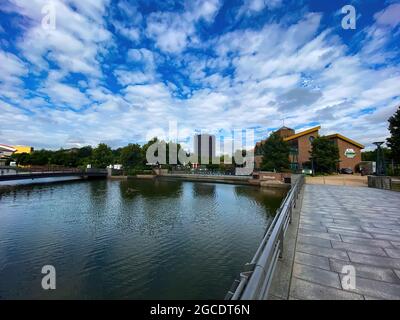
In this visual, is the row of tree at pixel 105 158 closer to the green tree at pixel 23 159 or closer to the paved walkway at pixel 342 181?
the green tree at pixel 23 159

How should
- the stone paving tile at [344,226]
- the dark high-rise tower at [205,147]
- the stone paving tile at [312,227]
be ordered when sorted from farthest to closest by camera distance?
the dark high-rise tower at [205,147] → the stone paving tile at [344,226] → the stone paving tile at [312,227]

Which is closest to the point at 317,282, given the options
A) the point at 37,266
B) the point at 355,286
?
the point at 355,286

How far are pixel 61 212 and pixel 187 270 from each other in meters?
13.7

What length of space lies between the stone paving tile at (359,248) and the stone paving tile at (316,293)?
2.09 m

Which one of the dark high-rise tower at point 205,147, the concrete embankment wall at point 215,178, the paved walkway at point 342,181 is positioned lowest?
the concrete embankment wall at point 215,178

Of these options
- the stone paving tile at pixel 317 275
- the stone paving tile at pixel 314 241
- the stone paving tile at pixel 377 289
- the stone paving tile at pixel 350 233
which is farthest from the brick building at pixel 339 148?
the stone paving tile at pixel 377 289

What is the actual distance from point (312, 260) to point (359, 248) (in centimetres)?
162

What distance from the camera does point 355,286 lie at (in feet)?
11.2

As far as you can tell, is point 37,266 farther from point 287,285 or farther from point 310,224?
point 310,224

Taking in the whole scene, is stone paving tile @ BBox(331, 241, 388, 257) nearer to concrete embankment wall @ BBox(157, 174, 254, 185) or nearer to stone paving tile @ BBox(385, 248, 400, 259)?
stone paving tile @ BBox(385, 248, 400, 259)

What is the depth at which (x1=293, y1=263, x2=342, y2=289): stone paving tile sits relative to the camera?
3497 mm

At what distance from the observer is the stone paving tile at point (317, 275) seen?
11.5 ft

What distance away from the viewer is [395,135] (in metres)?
30.4
